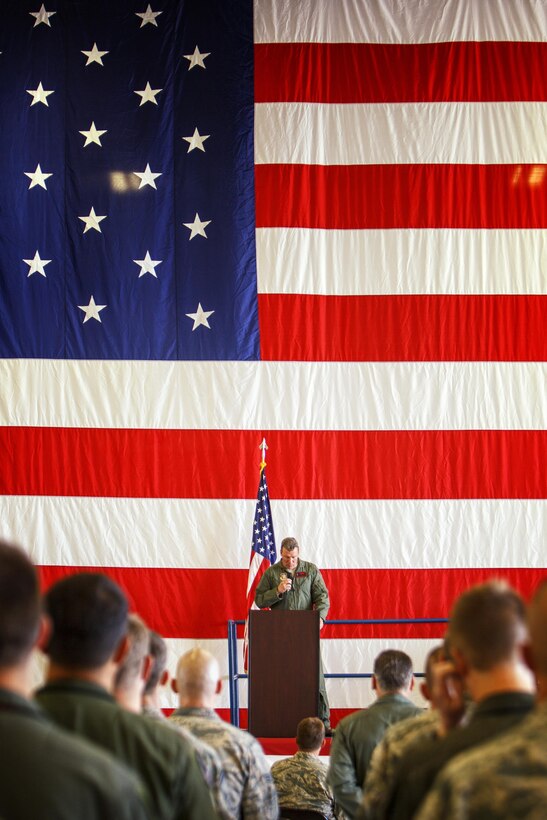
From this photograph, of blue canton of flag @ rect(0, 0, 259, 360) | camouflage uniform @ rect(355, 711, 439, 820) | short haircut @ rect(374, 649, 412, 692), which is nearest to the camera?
camouflage uniform @ rect(355, 711, 439, 820)

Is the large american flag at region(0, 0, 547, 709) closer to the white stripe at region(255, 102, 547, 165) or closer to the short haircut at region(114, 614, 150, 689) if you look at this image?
the white stripe at region(255, 102, 547, 165)

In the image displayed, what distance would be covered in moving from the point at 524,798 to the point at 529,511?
22.4 ft

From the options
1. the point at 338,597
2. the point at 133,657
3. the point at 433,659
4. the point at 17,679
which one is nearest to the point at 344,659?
the point at 338,597

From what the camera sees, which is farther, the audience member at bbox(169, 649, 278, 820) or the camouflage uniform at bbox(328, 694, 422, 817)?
the camouflage uniform at bbox(328, 694, 422, 817)

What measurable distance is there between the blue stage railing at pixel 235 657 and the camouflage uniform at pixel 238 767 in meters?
4.77

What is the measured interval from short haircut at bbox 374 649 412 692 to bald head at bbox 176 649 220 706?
0.82 metres

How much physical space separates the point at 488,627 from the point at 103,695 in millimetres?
642

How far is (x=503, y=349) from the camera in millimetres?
7855

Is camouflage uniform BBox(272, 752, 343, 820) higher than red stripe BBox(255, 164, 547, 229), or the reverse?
red stripe BBox(255, 164, 547, 229)

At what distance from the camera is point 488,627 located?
1482 millimetres

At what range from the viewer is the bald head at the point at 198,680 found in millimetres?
2416

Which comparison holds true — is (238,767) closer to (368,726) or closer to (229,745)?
(229,745)

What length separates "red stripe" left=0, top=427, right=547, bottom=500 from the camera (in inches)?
304

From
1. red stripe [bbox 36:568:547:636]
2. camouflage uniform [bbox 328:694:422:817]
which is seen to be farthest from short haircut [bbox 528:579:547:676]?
red stripe [bbox 36:568:547:636]
